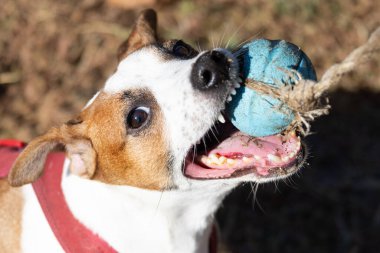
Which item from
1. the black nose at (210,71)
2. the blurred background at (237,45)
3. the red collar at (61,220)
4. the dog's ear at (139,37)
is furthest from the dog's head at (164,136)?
the blurred background at (237,45)

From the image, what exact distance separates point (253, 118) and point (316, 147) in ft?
7.58

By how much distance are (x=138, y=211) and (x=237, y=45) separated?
1.87 m

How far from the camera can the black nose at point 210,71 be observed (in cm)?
285

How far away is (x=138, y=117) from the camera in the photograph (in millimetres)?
3047

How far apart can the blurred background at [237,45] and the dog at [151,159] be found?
143cm

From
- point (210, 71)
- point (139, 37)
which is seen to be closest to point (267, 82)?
point (210, 71)

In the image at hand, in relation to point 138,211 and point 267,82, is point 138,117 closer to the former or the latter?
point 138,211

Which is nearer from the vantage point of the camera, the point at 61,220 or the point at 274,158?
the point at 274,158

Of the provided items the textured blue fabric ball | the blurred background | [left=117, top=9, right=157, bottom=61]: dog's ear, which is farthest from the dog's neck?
the blurred background

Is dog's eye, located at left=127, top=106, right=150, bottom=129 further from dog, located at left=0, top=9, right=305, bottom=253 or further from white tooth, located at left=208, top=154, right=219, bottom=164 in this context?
white tooth, located at left=208, top=154, right=219, bottom=164

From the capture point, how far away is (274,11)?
5570 millimetres

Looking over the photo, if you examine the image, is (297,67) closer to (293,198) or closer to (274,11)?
(293,198)

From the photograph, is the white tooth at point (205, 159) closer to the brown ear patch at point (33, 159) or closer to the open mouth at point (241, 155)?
the open mouth at point (241, 155)

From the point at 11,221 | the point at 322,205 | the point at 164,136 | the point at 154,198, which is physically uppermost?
the point at 164,136
